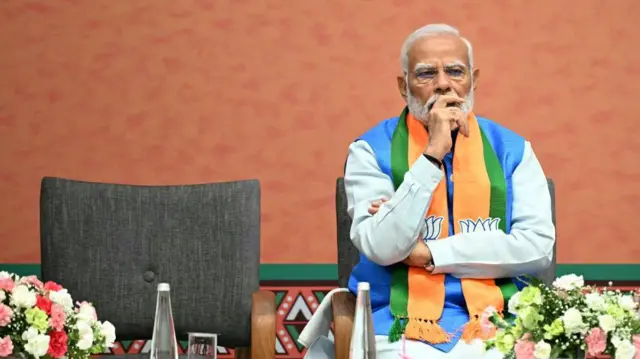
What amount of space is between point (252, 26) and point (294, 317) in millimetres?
1203

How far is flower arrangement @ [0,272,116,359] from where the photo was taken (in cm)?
270

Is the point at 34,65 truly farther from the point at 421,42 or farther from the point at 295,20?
the point at 421,42

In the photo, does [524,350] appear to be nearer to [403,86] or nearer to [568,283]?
[568,283]

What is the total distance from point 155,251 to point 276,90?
1.01 metres

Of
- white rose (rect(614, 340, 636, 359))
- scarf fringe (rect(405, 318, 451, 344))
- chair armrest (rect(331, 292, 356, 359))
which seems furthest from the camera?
scarf fringe (rect(405, 318, 451, 344))

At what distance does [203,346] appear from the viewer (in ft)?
8.55

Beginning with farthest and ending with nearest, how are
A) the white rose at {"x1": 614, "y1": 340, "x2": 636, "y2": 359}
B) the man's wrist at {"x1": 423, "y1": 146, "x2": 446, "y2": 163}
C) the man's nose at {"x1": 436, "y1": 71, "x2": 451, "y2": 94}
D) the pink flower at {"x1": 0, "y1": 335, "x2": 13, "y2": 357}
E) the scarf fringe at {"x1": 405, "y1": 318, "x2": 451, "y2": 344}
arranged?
1. the man's nose at {"x1": 436, "y1": 71, "x2": 451, "y2": 94}
2. the man's wrist at {"x1": 423, "y1": 146, "x2": 446, "y2": 163}
3. the scarf fringe at {"x1": 405, "y1": 318, "x2": 451, "y2": 344}
4. the pink flower at {"x1": 0, "y1": 335, "x2": 13, "y2": 357}
5. the white rose at {"x1": 614, "y1": 340, "x2": 636, "y2": 359}

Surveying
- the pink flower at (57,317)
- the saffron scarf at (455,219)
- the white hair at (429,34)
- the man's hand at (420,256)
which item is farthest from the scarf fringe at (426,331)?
the pink flower at (57,317)

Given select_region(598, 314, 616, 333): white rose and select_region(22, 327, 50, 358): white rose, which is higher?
select_region(598, 314, 616, 333): white rose

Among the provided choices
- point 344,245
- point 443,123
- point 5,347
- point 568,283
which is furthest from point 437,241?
point 5,347

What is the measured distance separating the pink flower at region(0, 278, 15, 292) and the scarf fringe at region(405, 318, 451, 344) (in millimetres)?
1286

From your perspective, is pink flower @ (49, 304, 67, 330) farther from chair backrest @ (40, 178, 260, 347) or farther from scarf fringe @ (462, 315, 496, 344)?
scarf fringe @ (462, 315, 496, 344)

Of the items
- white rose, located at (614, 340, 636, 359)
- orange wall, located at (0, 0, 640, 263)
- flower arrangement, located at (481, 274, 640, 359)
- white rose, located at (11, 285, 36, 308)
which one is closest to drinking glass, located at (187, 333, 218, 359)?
white rose, located at (11, 285, 36, 308)

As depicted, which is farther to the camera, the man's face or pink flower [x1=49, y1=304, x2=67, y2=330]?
the man's face
